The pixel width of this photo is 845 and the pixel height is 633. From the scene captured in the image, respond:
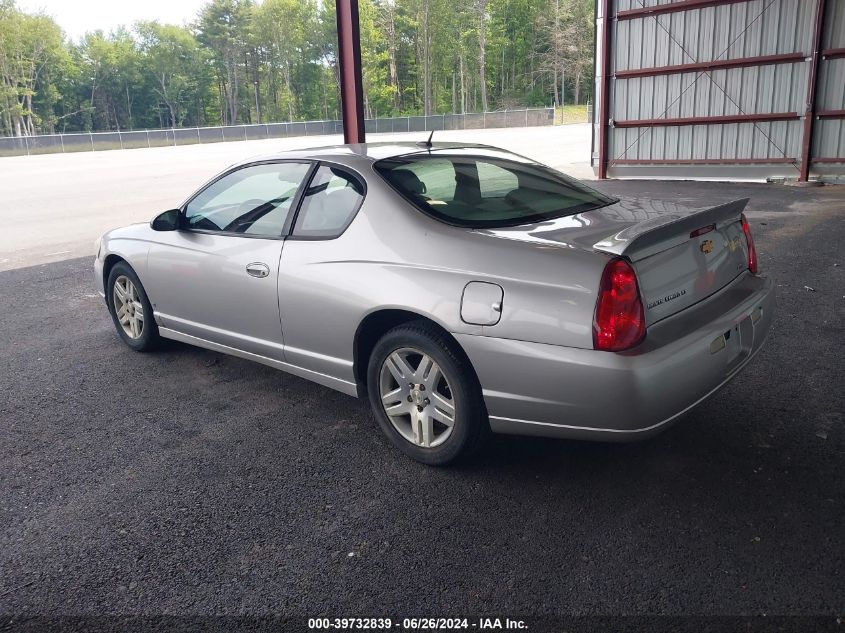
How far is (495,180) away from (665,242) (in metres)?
1.16

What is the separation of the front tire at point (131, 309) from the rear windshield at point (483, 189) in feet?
7.27

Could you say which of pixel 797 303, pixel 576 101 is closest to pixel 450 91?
pixel 576 101

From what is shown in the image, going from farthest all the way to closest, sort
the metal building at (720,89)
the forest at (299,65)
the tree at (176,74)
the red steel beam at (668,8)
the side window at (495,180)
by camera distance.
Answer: the tree at (176,74) < the forest at (299,65) < the red steel beam at (668,8) < the metal building at (720,89) < the side window at (495,180)

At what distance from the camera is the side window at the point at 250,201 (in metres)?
3.96

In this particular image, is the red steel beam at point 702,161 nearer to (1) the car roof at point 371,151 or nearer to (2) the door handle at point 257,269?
Answer: (1) the car roof at point 371,151

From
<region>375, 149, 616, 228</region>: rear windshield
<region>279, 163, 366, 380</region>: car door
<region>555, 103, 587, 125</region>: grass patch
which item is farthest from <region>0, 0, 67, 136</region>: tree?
<region>375, 149, 616, 228</region>: rear windshield

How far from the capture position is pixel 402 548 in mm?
2730

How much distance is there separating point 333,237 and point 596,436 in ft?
5.30

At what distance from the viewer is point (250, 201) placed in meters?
4.23

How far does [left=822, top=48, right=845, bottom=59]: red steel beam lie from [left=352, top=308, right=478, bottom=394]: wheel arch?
13844mm

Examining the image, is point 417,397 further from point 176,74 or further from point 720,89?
point 176,74

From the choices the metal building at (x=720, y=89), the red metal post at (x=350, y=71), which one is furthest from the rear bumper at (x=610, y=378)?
the metal building at (x=720, y=89)

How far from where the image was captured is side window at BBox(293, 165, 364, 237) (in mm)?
3607

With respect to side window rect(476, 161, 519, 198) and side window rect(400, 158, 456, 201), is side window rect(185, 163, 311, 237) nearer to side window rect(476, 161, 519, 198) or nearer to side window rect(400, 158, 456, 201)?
side window rect(400, 158, 456, 201)
